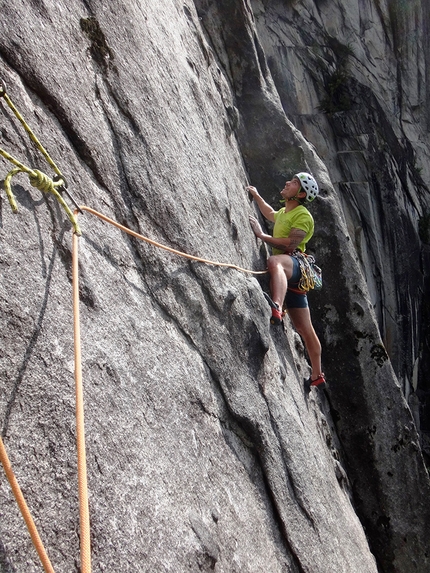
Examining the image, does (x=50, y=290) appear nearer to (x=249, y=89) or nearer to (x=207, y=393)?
(x=207, y=393)

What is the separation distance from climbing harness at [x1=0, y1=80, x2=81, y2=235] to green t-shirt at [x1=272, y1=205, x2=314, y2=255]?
3.56 meters

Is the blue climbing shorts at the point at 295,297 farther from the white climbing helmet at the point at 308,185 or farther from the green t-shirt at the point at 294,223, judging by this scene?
the white climbing helmet at the point at 308,185

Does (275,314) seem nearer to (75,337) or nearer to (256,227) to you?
(256,227)

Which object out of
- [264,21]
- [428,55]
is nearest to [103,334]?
[264,21]

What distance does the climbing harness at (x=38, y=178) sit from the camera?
8.38 ft

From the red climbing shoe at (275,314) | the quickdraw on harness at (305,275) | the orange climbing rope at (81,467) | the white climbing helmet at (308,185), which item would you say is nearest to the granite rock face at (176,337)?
the orange climbing rope at (81,467)

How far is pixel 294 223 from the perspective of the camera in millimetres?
6117

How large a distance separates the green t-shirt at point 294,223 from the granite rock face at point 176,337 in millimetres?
376

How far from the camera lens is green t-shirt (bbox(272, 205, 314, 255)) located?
6098 mm

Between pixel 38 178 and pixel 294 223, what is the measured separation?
391 centimetres

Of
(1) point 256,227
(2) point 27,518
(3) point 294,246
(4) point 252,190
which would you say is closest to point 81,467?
(2) point 27,518

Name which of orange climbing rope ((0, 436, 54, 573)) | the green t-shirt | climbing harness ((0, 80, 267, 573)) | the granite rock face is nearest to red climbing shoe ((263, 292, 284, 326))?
the granite rock face

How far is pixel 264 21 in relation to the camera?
14164mm

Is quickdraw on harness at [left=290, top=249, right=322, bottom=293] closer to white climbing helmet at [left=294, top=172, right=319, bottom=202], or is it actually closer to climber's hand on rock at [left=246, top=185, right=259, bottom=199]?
white climbing helmet at [left=294, top=172, right=319, bottom=202]
